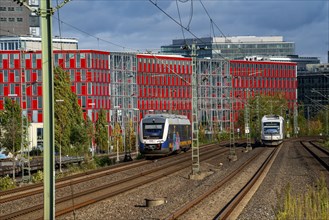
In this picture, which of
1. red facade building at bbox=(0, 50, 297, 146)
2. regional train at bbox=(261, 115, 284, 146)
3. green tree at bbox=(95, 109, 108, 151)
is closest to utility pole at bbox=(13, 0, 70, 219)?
regional train at bbox=(261, 115, 284, 146)

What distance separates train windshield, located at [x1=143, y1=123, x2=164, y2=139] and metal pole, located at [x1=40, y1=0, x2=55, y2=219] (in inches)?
1594

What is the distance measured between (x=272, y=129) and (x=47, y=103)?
6731 cm

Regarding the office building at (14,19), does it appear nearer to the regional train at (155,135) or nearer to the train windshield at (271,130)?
the train windshield at (271,130)

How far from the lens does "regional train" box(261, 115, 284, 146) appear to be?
76.2 meters

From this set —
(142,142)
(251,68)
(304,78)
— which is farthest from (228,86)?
(142,142)

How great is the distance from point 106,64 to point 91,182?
296ft

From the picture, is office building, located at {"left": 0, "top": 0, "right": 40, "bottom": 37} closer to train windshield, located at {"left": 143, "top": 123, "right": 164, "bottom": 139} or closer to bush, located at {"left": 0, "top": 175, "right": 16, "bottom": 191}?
train windshield, located at {"left": 143, "top": 123, "right": 164, "bottom": 139}

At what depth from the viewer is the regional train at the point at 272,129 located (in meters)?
76.2

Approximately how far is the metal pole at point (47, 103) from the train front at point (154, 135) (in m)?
40.5

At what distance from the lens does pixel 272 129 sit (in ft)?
253

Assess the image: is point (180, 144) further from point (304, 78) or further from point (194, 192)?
point (304, 78)

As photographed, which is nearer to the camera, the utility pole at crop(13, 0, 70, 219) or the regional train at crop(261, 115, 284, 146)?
the utility pole at crop(13, 0, 70, 219)

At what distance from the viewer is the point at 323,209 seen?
49.1 feet

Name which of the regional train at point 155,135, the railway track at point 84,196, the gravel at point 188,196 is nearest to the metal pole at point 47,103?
the railway track at point 84,196
